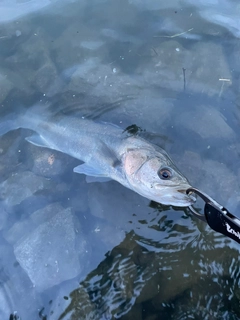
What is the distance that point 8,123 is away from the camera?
561cm

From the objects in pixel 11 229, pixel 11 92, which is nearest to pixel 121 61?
pixel 11 92

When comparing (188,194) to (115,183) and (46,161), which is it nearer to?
(115,183)

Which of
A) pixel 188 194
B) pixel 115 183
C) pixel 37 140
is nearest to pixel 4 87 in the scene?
pixel 37 140

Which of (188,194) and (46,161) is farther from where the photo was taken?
(46,161)

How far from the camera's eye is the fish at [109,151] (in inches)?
165

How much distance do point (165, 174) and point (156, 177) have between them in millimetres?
136

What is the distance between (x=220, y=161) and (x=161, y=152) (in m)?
1.05

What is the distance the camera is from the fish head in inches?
159

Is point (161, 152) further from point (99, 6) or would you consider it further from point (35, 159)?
point (99, 6)

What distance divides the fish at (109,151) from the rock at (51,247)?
2.51 ft

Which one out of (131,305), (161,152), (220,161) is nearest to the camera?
(131,305)

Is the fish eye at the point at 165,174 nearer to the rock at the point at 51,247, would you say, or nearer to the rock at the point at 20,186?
the rock at the point at 51,247

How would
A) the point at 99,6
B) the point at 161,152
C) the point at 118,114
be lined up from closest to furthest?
the point at 161,152, the point at 118,114, the point at 99,6

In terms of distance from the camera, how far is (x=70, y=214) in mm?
4805
